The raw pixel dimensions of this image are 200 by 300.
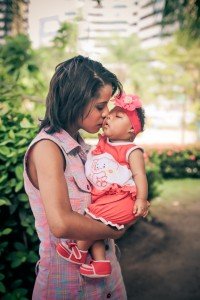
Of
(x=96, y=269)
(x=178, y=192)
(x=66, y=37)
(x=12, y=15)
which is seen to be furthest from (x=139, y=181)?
(x=178, y=192)

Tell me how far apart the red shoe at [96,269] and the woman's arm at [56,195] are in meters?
0.21

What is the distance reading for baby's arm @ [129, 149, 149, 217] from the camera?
5.37 feet

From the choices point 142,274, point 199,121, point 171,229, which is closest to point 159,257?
point 142,274

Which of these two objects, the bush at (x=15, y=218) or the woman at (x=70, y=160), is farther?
the bush at (x=15, y=218)

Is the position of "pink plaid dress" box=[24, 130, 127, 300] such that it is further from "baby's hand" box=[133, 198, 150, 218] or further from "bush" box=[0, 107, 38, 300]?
"bush" box=[0, 107, 38, 300]

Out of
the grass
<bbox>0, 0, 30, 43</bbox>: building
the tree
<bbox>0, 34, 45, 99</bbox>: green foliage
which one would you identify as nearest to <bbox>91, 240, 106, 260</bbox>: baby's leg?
the tree

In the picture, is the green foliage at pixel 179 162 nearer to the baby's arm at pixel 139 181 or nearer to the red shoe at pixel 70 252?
the baby's arm at pixel 139 181

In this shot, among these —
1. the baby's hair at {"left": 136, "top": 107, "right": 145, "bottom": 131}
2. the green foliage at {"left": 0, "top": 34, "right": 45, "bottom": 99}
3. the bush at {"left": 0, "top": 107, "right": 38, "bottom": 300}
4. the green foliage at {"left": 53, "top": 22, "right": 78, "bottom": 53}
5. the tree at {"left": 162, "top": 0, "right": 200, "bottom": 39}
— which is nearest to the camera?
the baby's hair at {"left": 136, "top": 107, "right": 145, "bottom": 131}

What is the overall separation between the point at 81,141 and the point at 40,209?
476mm

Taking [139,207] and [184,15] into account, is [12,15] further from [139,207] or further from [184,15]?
[139,207]

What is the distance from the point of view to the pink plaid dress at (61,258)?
61.1 inches

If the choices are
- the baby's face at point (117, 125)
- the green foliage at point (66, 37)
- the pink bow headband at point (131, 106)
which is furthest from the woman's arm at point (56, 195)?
the green foliage at point (66, 37)

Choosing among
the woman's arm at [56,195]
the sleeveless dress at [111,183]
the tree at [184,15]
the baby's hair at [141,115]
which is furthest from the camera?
the tree at [184,15]

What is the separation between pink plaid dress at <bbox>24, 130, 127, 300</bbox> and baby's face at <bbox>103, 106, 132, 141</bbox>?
266mm
